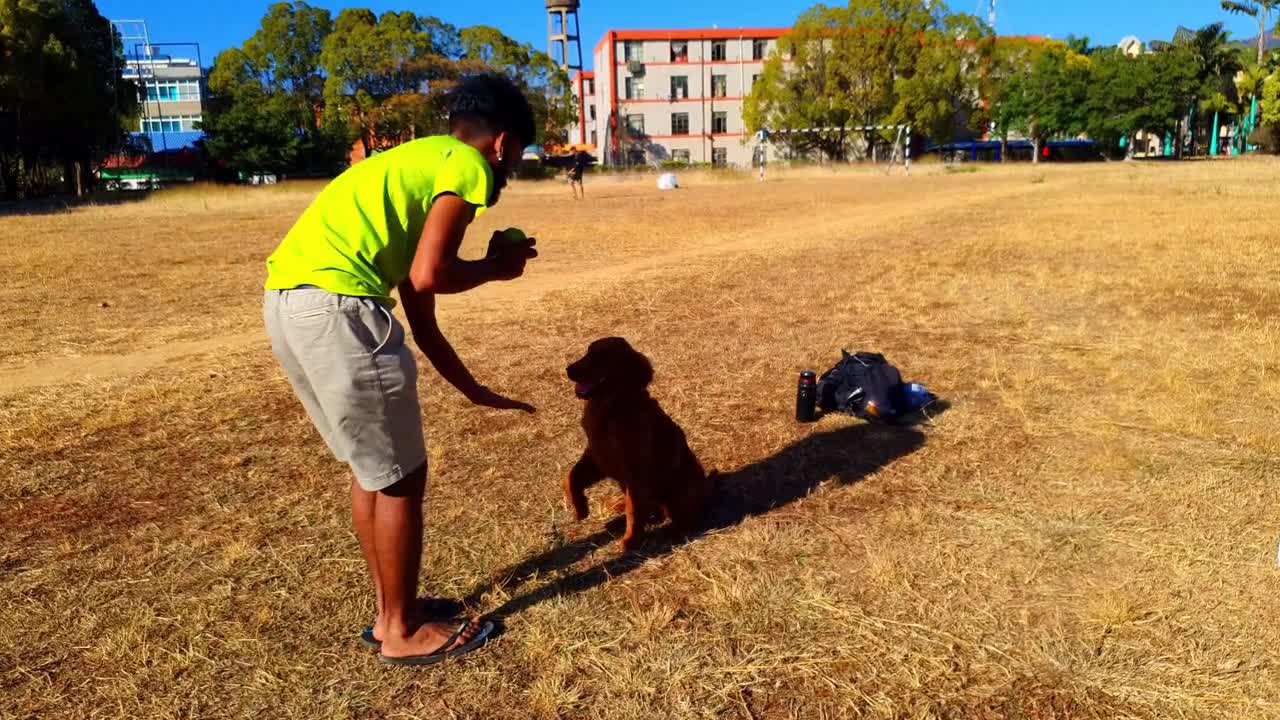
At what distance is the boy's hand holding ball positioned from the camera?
2.30 metres

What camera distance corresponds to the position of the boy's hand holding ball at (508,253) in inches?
90.6

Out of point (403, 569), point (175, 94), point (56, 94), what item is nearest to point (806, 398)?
point (403, 569)

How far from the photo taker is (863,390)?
4.84m

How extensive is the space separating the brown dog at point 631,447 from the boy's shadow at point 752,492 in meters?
0.12

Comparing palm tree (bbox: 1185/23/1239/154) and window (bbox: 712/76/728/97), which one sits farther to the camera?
window (bbox: 712/76/728/97)

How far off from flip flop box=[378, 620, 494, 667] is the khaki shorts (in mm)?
638

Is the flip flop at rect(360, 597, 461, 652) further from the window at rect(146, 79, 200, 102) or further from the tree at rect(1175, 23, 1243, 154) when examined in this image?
the window at rect(146, 79, 200, 102)

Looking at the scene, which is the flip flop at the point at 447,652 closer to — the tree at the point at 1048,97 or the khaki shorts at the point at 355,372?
the khaki shorts at the point at 355,372

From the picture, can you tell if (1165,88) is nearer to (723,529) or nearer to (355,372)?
(723,529)

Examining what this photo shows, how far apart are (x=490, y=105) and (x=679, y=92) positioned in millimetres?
69736

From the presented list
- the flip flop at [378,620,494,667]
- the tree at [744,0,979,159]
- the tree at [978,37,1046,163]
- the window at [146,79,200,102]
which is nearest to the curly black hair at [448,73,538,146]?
the flip flop at [378,620,494,667]

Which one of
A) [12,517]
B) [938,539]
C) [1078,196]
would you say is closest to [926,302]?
[938,539]

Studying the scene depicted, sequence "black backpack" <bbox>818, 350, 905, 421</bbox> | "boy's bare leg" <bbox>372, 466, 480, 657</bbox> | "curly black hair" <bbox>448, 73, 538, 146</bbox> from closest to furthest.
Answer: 1. "curly black hair" <bbox>448, 73, 538, 146</bbox>
2. "boy's bare leg" <bbox>372, 466, 480, 657</bbox>
3. "black backpack" <bbox>818, 350, 905, 421</bbox>

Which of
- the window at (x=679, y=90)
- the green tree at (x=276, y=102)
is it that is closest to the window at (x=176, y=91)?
the green tree at (x=276, y=102)
